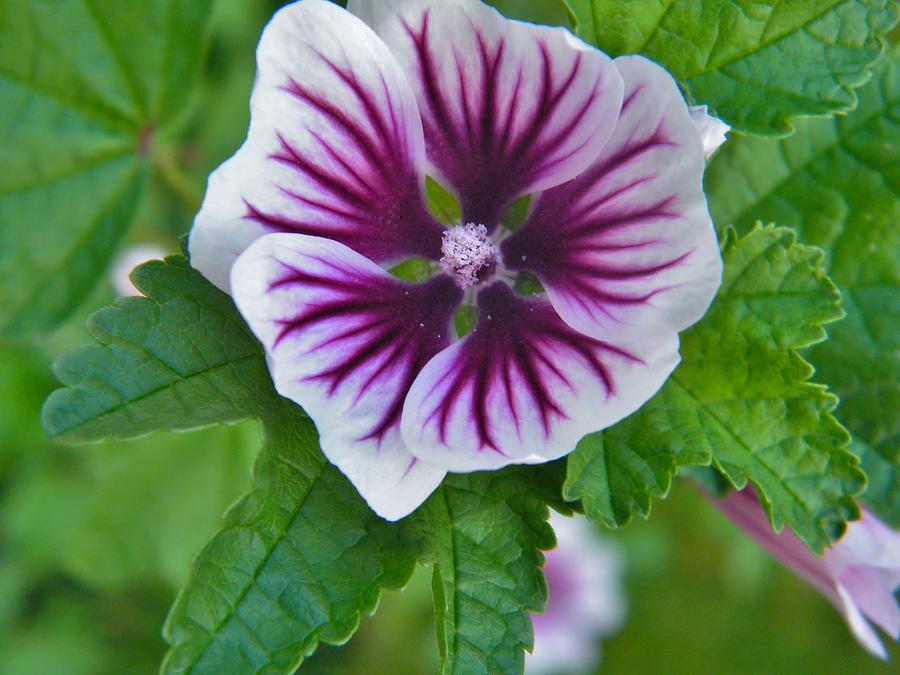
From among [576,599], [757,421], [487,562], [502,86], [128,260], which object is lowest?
[576,599]

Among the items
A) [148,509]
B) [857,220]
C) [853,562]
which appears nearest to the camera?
[853,562]

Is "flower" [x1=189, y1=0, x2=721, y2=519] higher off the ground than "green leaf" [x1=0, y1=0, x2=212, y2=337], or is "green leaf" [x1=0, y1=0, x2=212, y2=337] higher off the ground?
"flower" [x1=189, y1=0, x2=721, y2=519]

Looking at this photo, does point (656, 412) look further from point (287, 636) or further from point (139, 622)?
point (139, 622)

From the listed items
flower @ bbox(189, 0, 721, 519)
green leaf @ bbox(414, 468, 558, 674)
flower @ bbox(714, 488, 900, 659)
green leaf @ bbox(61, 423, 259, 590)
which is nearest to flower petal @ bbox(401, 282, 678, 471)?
flower @ bbox(189, 0, 721, 519)

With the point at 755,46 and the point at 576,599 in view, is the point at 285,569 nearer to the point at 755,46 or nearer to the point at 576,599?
the point at 755,46

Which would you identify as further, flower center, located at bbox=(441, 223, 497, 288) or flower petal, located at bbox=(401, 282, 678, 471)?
flower center, located at bbox=(441, 223, 497, 288)

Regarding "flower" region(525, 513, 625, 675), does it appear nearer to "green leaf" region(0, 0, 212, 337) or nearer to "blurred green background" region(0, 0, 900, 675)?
→ "blurred green background" region(0, 0, 900, 675)

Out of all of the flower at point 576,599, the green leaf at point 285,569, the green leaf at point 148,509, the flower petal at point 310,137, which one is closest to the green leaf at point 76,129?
the green leaf at point 148,509

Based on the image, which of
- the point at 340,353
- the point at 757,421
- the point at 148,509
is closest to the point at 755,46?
the point at 757,421

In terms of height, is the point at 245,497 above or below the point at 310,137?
below
